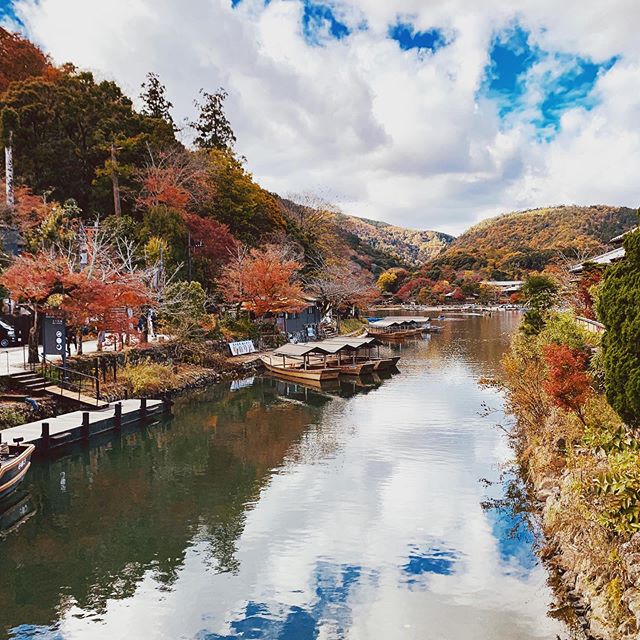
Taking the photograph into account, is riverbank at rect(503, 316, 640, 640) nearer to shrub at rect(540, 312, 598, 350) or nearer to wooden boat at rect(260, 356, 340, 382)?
shrub at rect(540, 312, 598, 350)

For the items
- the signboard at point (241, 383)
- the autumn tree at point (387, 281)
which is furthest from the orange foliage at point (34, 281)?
the autumn tree at point (387, 281)

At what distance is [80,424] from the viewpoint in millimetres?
17125

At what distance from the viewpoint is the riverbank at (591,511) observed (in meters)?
6.82

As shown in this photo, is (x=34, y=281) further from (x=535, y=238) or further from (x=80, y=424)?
(x=535, y=238)

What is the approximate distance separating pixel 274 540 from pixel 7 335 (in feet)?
67.6

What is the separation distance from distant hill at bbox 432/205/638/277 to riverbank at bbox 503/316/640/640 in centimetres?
8810

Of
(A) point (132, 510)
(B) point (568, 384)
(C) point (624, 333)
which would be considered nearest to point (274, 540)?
(A) point (132, 510)

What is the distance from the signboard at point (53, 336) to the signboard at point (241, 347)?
50.4 feet

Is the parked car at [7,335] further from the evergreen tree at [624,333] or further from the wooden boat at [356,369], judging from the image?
the evergreen tree at [624,333]

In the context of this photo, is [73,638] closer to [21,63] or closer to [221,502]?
[221,502]

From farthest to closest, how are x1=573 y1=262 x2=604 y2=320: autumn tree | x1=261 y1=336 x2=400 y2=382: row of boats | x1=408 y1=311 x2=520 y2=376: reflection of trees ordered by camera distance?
x1=408 y1=311 x2=520 y2=376: reflection of trees, x1=261 y1=336 x2=400 y2=382: row of boats, x1=573 y1=262 x2=604 y2=320: autumn tree

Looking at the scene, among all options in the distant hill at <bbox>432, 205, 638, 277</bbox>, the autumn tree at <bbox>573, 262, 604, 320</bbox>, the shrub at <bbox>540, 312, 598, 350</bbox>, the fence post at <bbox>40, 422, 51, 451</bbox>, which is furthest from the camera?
the distant hill at <bbox>432, 205, 638, 277</bbox>

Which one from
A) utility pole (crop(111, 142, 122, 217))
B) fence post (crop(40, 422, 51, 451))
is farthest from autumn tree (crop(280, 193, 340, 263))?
fence post (crop(40, 422, 51, 451))

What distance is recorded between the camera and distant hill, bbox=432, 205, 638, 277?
10827 centimetres
